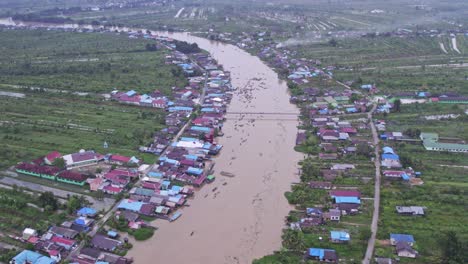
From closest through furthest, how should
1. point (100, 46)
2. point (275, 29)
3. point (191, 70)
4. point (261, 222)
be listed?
point (261, 222), point (191, 70), point (100, 46), point (275, 29)

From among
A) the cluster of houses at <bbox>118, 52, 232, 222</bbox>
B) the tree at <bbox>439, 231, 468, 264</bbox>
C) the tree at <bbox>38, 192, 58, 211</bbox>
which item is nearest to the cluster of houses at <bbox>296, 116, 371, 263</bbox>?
the tree at <bbox>439, 231, 468, 264</bbox>

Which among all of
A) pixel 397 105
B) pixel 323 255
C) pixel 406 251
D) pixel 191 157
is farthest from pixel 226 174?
pixel 397 105

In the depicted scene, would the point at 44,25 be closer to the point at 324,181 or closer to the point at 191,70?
the point at 191,70

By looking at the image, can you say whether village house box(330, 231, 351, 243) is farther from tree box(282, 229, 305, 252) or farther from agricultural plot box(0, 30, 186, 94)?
agricultural plot box(0, 30, 186, 94)

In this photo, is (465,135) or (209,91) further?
(209,91)

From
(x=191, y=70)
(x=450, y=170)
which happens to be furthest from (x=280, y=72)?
(x=450, y=170)

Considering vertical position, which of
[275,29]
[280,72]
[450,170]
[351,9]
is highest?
[351,9]
